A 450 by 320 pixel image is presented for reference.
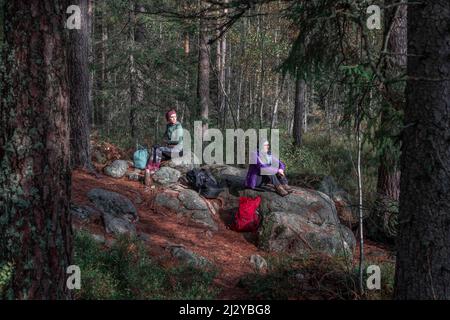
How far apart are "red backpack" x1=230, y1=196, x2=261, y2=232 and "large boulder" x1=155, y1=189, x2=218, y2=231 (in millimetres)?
504

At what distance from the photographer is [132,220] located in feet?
28.4

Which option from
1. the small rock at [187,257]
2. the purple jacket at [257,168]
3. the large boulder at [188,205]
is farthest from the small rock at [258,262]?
the purple jacket at [257,168]

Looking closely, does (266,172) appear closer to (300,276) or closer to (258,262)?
(258,262)

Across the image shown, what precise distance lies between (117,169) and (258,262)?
4.95 m

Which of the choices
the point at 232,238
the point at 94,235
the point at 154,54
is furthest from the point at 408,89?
the point at 154,54

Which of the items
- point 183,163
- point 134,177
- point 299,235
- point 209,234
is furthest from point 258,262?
point 183,163

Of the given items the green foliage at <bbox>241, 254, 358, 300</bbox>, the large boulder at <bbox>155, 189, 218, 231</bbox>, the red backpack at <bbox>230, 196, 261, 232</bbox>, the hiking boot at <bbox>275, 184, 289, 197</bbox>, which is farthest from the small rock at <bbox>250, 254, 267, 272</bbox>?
the hiking boot at <bbox>275, 184, 289, 197</bbox>

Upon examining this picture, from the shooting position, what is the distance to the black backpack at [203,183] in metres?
10.8

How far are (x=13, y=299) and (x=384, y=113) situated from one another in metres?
4.26

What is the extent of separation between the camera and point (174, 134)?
37.7ft

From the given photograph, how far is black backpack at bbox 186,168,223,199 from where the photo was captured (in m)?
10.8

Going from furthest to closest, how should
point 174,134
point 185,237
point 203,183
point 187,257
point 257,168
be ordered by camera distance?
1. point 174,134
2. point 203,183
3. point 257,168
4. point 185,237
5. point 187,257

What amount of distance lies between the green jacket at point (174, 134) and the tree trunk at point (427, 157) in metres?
7.76

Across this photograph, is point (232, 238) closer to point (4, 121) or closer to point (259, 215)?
point (259, 215)
